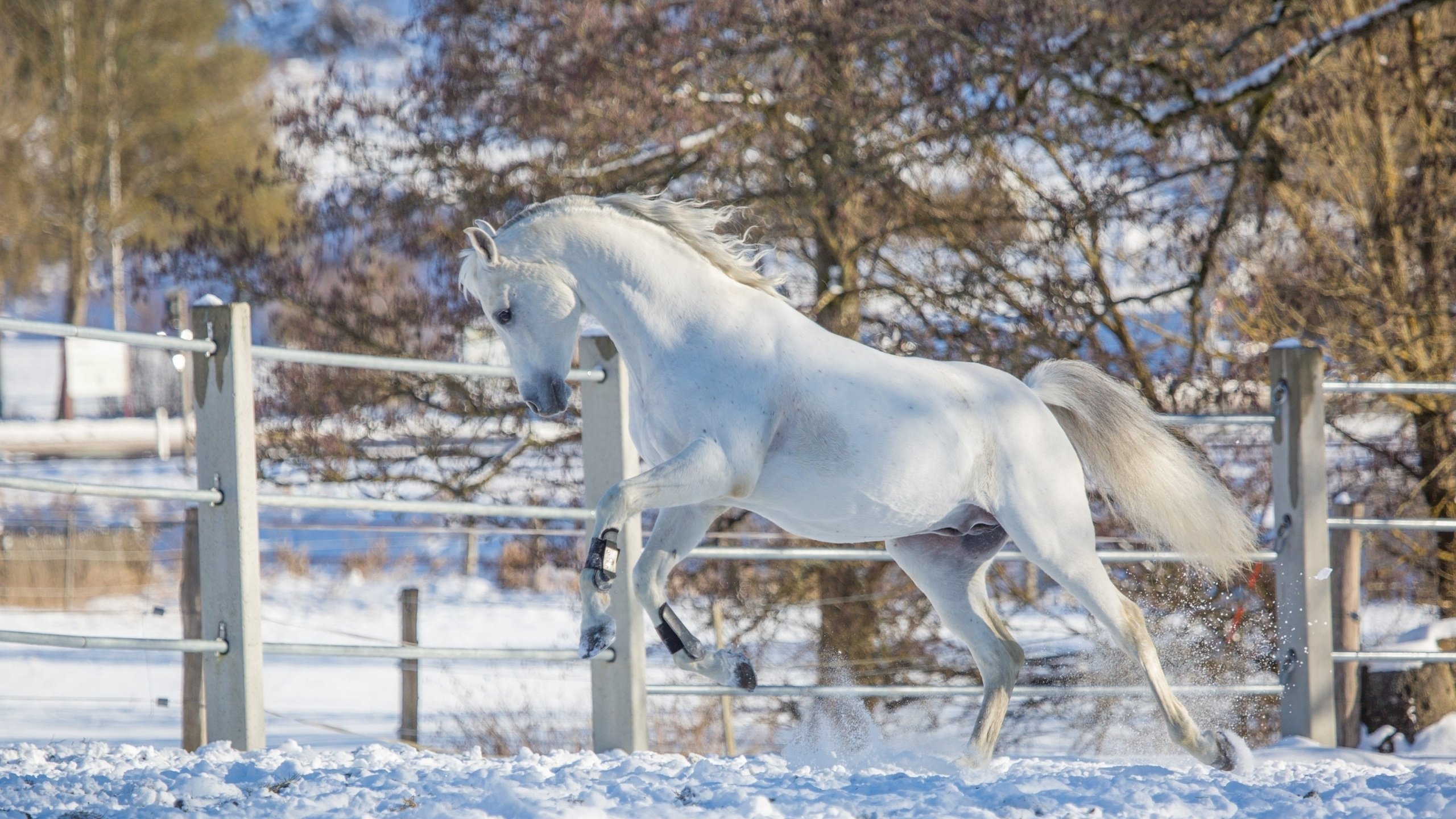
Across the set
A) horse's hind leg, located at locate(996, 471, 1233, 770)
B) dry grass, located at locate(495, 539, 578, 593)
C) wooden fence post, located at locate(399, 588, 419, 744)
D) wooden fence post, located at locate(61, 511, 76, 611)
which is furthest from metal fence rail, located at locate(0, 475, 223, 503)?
wooden fence post, located at locate(61, 511, 76, 611)

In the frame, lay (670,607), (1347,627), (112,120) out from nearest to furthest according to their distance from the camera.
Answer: (670,607) < (1347,627) < (112,120)

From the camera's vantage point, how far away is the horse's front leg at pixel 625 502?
3092 mm

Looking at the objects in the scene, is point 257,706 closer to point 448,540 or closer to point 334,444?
point 334,444

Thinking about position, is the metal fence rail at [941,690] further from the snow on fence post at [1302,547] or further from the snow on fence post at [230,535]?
the snow on fence post at [230,535]

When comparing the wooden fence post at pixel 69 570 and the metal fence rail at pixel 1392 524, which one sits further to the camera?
the wooden fence post at pixel 69 570

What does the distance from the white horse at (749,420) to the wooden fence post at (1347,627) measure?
5.44 feet

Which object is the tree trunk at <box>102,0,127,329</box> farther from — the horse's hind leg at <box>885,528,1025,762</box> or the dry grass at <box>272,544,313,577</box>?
the horse's hind leg at <box>885,528,1025,762</box>

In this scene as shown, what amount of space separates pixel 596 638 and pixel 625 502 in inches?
12.7

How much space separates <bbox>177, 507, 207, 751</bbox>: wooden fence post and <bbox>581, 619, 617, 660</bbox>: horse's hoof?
3368mm

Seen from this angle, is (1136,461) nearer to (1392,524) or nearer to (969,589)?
(969,589)

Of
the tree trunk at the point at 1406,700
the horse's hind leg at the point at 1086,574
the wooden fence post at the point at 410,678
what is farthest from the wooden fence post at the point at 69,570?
the tree trunk at the point at 1406,700

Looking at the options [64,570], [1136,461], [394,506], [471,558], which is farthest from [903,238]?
[64,570]

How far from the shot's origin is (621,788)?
299cm

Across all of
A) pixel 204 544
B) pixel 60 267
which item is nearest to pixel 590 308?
pixel 204 544
